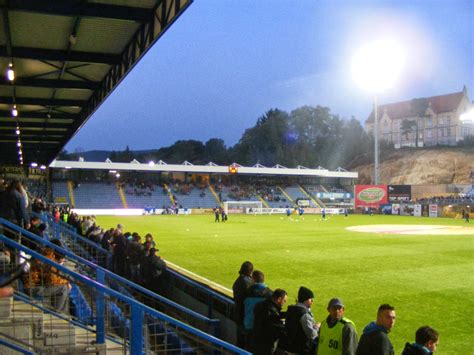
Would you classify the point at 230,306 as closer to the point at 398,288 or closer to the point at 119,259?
the point at 119,259

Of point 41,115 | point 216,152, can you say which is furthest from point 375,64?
point 216,152

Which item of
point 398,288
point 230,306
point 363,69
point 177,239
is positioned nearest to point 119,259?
point 230,306

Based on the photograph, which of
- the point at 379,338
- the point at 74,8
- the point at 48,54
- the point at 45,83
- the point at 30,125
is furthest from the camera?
the point at 30,125

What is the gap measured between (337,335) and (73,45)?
8.38 m

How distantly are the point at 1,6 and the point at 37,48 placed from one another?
2.96 metres

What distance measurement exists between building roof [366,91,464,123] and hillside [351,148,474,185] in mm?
13048

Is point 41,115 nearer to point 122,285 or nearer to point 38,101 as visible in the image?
point 38,101

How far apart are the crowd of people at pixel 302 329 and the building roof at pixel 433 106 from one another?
10390 centimetres

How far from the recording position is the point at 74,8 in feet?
27.1

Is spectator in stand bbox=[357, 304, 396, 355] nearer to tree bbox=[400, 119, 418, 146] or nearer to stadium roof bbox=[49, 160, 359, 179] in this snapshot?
stadium roof bbox=[49, 160, 359, 179]

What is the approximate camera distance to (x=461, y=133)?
9975 centimetres

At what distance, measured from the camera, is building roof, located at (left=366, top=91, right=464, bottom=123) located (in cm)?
10144

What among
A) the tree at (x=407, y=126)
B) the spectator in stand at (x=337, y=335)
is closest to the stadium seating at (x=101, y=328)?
the spectator in stand at (x=337, y=335)

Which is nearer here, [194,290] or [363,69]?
[194,290]
